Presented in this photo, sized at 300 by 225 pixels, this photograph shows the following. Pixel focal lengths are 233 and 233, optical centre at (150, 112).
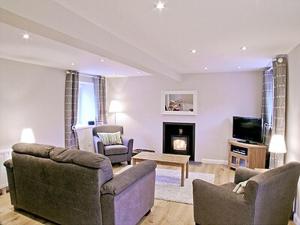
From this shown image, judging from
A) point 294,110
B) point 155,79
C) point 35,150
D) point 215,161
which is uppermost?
point 155,79

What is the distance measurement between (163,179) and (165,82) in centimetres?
279

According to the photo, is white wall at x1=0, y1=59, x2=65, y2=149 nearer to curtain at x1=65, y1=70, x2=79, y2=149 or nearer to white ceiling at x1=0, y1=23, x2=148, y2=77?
curtain at x1=65, y1=70, x2=79, y2=149

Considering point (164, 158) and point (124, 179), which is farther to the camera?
point (164, 158)

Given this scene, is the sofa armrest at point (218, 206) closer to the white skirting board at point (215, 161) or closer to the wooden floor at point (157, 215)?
the wooden floor at point (157, 215)

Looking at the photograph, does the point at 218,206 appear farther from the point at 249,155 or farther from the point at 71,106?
the point at 71,106

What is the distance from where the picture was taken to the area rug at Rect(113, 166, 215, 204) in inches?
150

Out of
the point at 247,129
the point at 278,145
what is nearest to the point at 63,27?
the point at 278,145

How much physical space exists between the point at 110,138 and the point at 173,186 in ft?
7.17

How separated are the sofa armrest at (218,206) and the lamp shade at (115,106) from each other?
177 inches

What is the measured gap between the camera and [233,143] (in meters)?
5.39

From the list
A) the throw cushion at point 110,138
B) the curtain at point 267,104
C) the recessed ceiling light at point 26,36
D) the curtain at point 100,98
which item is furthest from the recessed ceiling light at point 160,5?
the curtain at point 100,98

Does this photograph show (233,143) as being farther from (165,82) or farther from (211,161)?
(165,82)

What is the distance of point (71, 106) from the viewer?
555cm

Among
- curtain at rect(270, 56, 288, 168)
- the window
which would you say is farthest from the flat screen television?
the window
